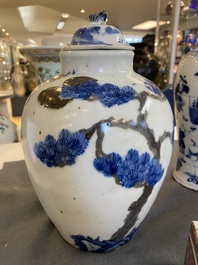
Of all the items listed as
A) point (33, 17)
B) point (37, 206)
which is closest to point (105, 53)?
point (37, 206)

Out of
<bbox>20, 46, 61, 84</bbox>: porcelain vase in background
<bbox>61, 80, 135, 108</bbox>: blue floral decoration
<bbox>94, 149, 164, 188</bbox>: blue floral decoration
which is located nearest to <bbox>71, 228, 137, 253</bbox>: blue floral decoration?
<bbox>94, 149, 164, 188</bbox>: blue floral decoration

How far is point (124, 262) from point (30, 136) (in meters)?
0.27

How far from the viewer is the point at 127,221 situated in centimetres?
43

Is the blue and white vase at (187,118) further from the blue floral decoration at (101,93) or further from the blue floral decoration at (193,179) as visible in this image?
the blue floral decoration at (101,93)

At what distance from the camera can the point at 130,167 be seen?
1.24 feet

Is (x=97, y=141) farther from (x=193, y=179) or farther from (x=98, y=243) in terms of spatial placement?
(x=193, y=179)

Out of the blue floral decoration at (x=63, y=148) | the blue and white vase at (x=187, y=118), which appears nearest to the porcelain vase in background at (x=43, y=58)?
the blue and white vase at (x=187, y=118)

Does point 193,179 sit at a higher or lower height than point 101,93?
lower

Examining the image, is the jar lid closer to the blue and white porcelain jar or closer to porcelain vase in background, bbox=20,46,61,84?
the blue and white porcelain jar

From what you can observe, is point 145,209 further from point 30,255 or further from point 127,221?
point 30,255

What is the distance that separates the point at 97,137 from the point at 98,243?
212mm

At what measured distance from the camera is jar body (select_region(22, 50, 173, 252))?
0.36 meters

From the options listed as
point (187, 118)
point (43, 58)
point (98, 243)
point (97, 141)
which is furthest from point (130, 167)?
point (43, 58)

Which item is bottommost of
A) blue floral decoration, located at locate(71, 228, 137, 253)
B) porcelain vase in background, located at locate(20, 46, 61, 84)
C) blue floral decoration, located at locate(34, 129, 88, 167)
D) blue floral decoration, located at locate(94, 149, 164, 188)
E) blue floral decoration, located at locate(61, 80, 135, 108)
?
blue floral decoration, located at locate(71, 228, 137, 253)
